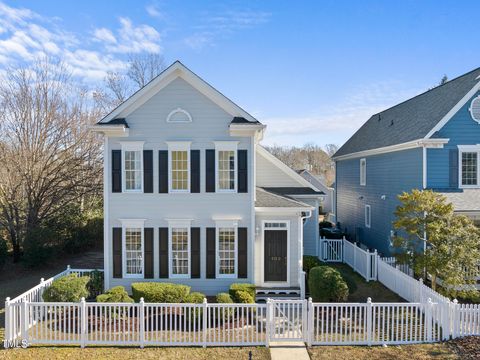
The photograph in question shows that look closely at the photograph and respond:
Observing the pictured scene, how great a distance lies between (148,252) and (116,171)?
3.41 meters

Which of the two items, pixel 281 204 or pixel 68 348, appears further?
pixel 281 204

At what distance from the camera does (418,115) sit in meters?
17.2

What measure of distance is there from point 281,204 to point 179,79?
6352 mm

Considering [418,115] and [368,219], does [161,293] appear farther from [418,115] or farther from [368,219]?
[418,115]

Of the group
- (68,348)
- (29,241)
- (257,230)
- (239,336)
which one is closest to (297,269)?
(257,230)

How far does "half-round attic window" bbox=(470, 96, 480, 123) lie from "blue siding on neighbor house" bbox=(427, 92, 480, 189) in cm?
13

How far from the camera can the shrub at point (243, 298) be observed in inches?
453

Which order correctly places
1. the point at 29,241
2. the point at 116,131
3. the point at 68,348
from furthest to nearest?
the point at 29,241 < the point at 116,131 < the point at 68,348

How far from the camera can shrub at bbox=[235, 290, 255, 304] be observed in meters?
11.5

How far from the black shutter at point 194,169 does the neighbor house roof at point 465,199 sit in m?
10.5

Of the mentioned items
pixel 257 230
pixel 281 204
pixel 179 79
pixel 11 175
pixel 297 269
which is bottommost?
pixel 297 269

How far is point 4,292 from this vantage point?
14.2 m

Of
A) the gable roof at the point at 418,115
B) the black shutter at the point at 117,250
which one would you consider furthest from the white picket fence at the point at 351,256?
the black shutter at the point at 117,250

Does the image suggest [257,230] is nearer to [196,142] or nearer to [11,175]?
[196,142]
